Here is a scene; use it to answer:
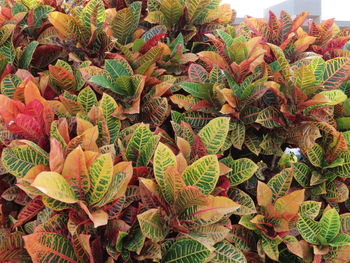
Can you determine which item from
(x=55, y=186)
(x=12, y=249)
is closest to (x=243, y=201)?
(x=55, y=186)

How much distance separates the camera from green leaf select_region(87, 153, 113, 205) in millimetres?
1100

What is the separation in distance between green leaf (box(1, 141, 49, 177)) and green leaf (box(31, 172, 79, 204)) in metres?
0.16

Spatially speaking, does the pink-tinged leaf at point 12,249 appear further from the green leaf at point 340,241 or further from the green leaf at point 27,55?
the green leaf at point 340,241

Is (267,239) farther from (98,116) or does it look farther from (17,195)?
(17,195)

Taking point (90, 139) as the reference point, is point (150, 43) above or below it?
above

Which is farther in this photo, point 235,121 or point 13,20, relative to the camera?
point 13,20

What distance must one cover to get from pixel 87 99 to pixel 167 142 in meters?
0.34

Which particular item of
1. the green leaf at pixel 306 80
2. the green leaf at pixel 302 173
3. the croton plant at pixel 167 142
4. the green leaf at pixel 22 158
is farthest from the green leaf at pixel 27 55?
the green leaf at pixel 302 173

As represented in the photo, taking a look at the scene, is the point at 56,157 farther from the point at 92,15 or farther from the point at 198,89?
the point at 92,15

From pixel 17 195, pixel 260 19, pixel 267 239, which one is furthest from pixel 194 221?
pixel 260 19

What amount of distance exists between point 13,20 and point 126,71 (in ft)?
2.07

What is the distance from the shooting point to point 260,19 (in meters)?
2.00

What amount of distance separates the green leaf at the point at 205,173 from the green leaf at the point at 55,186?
35 centimetres

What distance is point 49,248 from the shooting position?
42.3 inches
